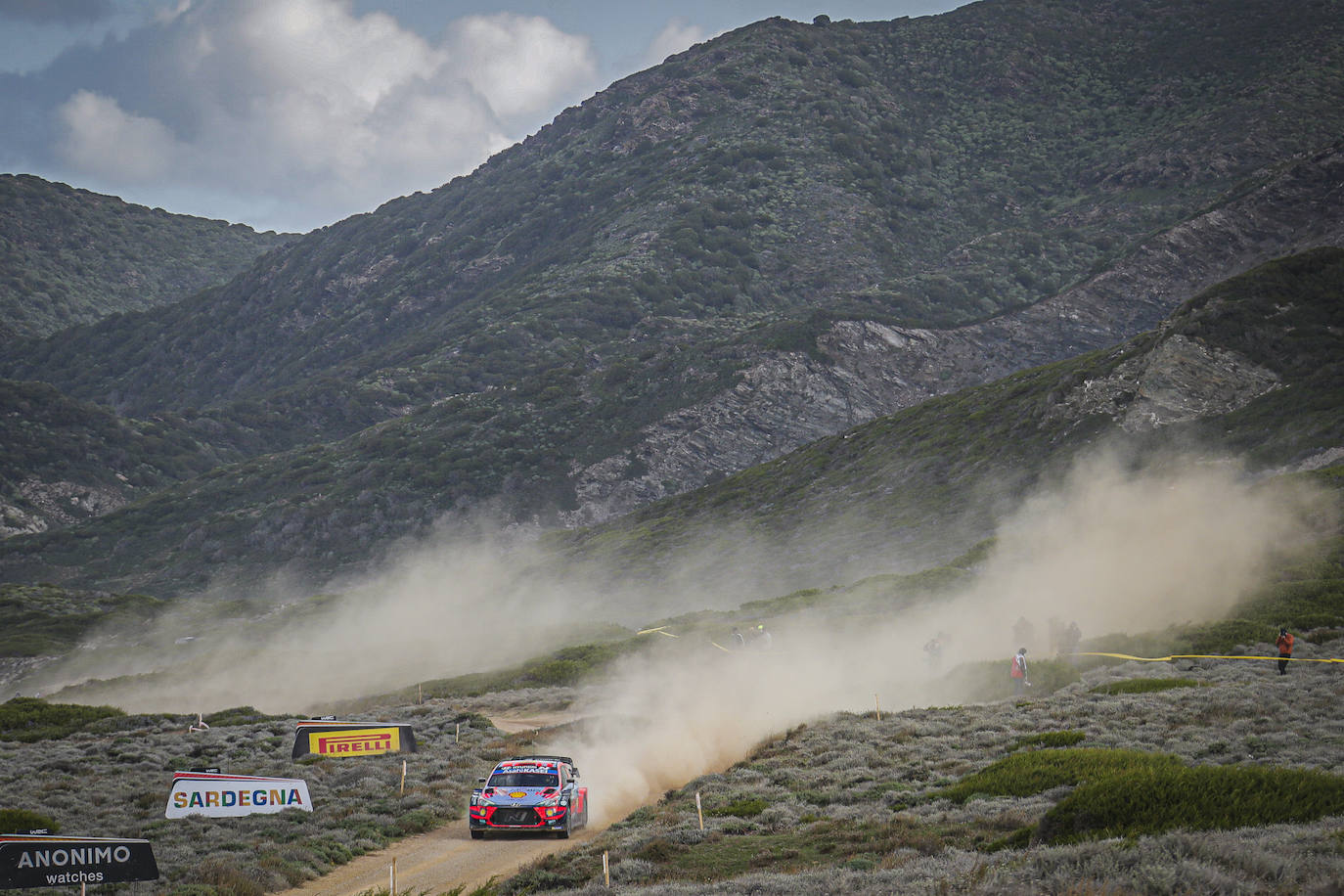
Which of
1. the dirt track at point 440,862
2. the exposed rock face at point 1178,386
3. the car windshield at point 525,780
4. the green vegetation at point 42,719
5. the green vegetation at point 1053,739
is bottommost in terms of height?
the dirt track at point 440,862

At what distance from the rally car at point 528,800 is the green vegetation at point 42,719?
23365mm

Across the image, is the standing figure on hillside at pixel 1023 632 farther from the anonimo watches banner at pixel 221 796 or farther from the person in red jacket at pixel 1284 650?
the anonimo watches banner at pixel 221 796

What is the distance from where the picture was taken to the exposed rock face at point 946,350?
11869 centimetres

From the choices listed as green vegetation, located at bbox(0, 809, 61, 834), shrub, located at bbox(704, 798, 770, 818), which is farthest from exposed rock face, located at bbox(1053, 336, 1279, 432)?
green vegetation, located at bbox(0, 809, 61, 834)

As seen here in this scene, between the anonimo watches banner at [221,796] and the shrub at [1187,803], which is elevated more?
the anonimo watches banner at [221,796]

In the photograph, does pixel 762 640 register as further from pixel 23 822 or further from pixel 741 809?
pixel 23 822

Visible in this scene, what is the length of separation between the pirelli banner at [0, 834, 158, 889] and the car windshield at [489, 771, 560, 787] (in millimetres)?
8338

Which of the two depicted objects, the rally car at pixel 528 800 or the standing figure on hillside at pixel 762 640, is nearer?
the rally car at pixel 528 800

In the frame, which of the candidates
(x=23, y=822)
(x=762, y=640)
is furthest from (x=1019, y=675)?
(x=23, y=822)

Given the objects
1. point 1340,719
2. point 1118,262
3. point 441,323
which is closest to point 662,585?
point 1340,719

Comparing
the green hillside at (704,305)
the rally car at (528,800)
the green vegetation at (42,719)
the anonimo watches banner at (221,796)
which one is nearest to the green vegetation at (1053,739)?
the rally car at (528,800)

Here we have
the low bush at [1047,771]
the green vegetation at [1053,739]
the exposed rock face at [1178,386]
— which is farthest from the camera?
the exposed rock face at [1178,386]

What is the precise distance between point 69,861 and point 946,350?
122749 mm

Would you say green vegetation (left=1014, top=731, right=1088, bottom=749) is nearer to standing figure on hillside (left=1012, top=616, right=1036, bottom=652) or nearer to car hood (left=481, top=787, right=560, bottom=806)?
car hood (left=481, top=787, right=560, bottom=806)
